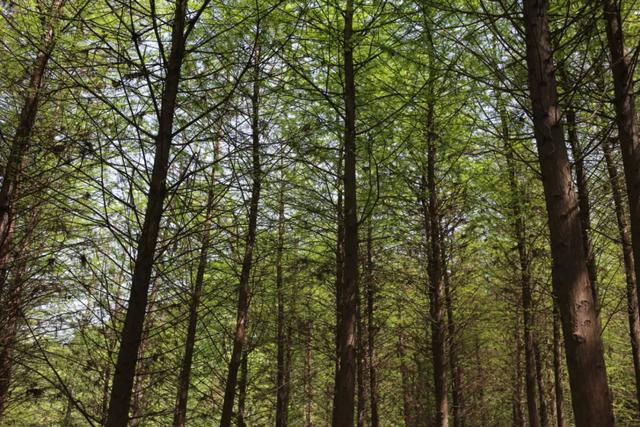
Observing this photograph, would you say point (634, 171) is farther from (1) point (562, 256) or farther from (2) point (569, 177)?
(1) point (562, 256)

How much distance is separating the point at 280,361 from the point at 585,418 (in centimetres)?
852

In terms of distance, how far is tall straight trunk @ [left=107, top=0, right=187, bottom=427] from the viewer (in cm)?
216

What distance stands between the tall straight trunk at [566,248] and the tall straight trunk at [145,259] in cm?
224

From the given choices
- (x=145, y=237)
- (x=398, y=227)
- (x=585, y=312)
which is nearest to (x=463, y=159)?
(x=398, y=227)

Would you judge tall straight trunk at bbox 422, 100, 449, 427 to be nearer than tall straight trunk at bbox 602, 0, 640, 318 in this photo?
No

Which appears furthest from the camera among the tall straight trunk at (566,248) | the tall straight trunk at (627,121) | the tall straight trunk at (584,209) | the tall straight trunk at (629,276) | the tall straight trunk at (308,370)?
the tall straight trunk at (308,370)

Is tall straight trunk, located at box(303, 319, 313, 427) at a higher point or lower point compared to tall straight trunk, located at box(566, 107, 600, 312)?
lower

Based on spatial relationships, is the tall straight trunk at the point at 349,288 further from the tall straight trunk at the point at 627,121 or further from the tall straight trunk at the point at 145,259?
the tall straight trunk at the point at 627,121

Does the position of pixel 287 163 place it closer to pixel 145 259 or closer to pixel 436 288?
pixel 436 288

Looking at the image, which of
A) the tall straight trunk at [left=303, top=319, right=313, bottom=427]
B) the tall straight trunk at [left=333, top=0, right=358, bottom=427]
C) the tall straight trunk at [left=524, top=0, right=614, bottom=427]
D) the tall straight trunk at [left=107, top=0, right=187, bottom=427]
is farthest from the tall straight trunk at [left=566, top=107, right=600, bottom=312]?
the tall straight trunk at [left=107, top=0, right=187, bottom=427]

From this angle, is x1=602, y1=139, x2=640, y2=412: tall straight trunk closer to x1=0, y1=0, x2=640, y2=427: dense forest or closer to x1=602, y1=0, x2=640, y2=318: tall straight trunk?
x1=0, y1=0, x2=640, y2=427: dense forest

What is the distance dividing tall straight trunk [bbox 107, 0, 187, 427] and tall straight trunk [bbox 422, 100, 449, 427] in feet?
17.3

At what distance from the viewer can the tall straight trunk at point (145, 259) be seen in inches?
85.0

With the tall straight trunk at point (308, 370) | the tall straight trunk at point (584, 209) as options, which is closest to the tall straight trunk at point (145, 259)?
the tall straight trunk at point (308, 370)
